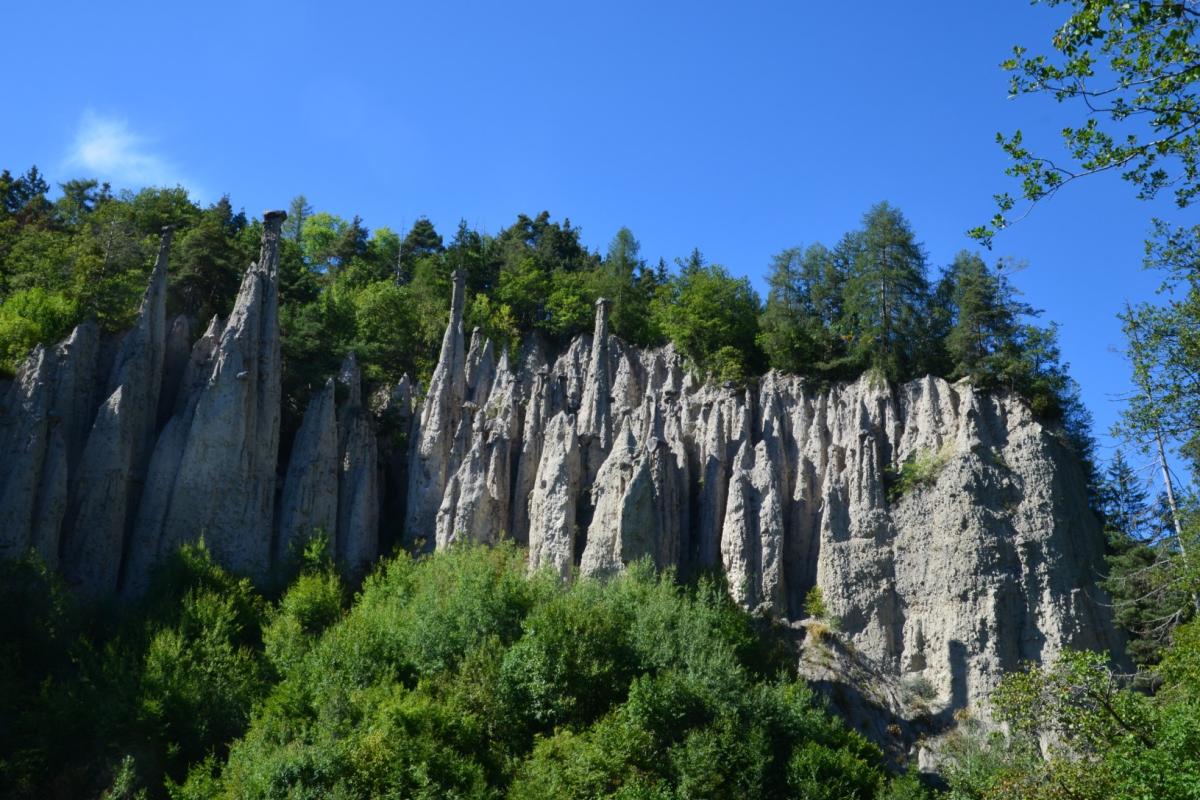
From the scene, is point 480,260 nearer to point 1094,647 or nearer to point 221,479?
point 221,479

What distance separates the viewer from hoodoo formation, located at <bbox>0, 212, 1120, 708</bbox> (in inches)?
1401

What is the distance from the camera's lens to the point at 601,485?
37656 millimetres

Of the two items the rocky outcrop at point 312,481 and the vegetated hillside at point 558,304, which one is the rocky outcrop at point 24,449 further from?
the rocky outcrop at point 312,481

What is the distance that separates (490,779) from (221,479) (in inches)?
577

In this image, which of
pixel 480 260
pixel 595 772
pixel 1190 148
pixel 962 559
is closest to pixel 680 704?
pixel 595 772

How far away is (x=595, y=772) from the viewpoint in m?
27.0

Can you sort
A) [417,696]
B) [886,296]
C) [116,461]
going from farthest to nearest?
[886,296]
[116,461]
[417,696]

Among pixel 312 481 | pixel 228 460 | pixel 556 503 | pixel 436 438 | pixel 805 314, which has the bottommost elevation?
pixel 556 503

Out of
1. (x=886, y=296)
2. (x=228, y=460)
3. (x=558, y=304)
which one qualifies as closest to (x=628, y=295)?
(x=558, y=304)

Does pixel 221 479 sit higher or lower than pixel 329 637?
higher

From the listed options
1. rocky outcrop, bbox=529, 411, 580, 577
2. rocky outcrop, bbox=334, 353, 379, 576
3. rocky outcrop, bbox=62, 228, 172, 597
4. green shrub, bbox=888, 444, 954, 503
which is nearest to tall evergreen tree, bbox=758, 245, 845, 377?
green shrub, bbox=888, 444, 954, 503

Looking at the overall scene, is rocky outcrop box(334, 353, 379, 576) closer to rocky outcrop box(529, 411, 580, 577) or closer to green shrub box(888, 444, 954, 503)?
rocky outcrop box(529, 411, 580, 577)

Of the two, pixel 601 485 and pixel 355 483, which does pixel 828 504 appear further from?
pixel 355 483

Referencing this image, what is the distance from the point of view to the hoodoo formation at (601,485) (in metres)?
35.6
